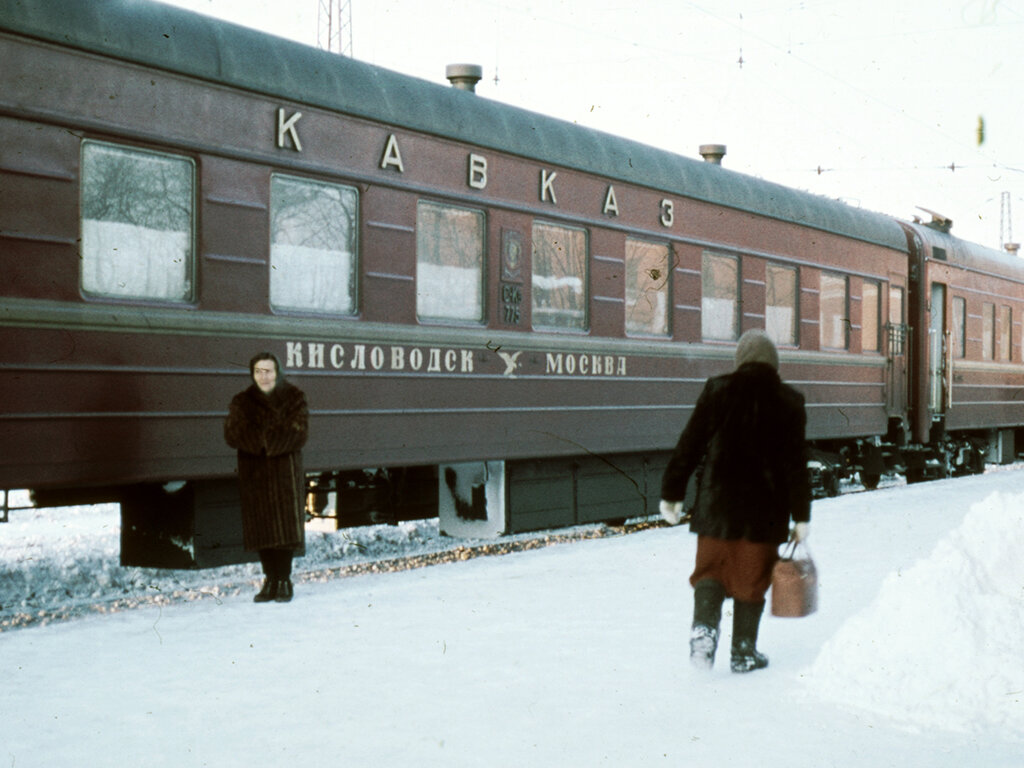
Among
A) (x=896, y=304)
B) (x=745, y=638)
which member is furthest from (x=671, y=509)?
(x=896, y=304)

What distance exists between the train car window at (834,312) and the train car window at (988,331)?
4135 mm

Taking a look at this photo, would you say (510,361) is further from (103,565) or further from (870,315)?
(870,315)

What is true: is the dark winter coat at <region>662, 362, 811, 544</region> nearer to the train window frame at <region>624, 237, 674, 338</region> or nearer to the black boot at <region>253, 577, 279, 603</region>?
the black boot at <region>253, 577, 279, 603</region>

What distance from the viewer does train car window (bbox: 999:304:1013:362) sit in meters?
16.8

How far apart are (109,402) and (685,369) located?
18.0ft

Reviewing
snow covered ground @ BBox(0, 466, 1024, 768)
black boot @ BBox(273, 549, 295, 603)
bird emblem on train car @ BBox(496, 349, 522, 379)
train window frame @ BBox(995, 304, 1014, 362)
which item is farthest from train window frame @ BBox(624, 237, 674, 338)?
train window frame @ BBox(995, 304, 1014, 362)

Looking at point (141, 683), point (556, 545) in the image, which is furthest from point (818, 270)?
point (141, 683)

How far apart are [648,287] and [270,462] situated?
4384 millimetres

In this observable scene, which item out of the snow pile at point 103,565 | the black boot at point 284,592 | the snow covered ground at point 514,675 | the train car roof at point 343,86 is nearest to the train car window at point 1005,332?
the train car roof at point 343,86

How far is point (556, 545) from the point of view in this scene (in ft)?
28.3

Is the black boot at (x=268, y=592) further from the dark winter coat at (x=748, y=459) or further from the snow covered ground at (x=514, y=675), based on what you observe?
the dark winter coat at (x=748, y=459)

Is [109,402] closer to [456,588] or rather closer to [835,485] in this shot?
[456,588]

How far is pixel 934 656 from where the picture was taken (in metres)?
4.61

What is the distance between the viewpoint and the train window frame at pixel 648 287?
9.80 metres
